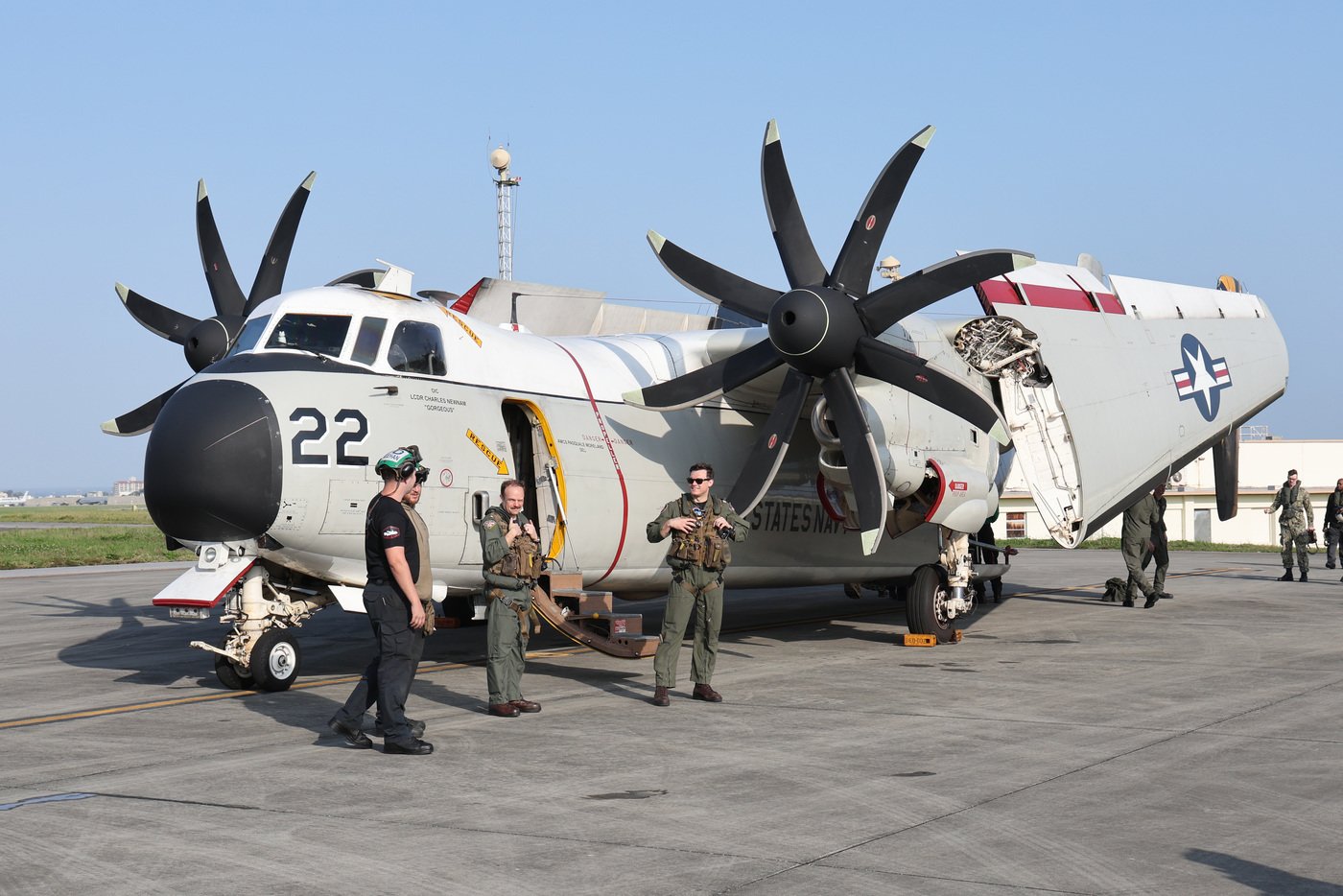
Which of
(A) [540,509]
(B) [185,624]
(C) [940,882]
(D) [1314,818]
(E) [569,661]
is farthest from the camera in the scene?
(B) [185,624]

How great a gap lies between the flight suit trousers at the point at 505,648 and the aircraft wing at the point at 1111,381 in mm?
8544

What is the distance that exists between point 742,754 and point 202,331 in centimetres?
986

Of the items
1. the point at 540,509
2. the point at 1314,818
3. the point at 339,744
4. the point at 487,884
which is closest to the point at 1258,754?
the point at 1314,818

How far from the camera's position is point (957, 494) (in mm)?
15656

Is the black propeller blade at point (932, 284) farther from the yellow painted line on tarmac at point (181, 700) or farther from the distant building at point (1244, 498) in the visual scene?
the distant building at point (1244, 498)

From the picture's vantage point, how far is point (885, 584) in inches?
749

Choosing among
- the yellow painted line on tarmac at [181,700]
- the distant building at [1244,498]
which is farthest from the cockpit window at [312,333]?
the distant building at [1244,498]

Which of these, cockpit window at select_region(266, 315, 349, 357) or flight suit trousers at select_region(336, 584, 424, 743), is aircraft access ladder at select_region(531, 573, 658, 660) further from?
flight suit trousers at select_region(336, 584, 424, 743)

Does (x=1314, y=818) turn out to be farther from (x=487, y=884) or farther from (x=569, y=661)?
(x=569, y=661)

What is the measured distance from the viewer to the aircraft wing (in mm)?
16891

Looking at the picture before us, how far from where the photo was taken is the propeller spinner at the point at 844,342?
1386cm

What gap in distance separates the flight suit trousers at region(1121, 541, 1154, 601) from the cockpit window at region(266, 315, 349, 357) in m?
13.1

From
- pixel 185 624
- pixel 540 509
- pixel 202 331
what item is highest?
pixel 202 331

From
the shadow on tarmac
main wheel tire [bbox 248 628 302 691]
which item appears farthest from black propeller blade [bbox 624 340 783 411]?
the shadow on tarmac
